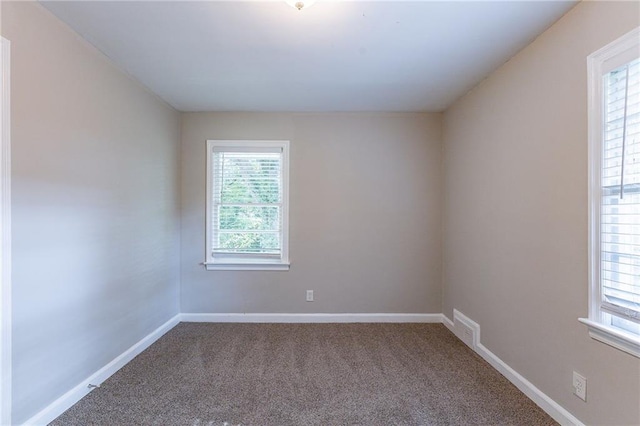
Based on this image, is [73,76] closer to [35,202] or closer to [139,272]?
[35,202]

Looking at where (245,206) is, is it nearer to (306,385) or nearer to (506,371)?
(306,385)

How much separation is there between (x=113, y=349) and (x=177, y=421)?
0.98m

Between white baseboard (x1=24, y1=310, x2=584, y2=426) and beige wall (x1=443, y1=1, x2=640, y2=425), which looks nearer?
beige wall (x1=443, y1=1, x2=640, y2=425)

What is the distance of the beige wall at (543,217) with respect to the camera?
1645mm

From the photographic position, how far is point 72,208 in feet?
6.80

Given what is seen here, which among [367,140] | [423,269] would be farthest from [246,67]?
[423,269]

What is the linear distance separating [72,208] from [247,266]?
6.19 ft

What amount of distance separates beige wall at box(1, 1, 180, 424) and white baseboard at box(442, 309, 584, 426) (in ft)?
10.0

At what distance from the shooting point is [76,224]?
6.91 ft

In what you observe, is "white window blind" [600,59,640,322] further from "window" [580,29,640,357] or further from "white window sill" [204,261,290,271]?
"white window sill" [204,261,290,271]

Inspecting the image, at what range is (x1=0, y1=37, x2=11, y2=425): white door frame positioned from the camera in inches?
62.6

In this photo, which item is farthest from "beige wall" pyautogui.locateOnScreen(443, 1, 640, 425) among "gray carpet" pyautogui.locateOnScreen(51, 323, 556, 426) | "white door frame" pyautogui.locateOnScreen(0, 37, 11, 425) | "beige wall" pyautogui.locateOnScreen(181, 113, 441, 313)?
"white door frame" pyautogui.locateOnScreen(0, 37, 11, 425)

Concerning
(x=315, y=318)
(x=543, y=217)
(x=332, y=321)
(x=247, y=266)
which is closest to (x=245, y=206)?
(x=247, y=266)

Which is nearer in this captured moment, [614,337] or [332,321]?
[614,337]
